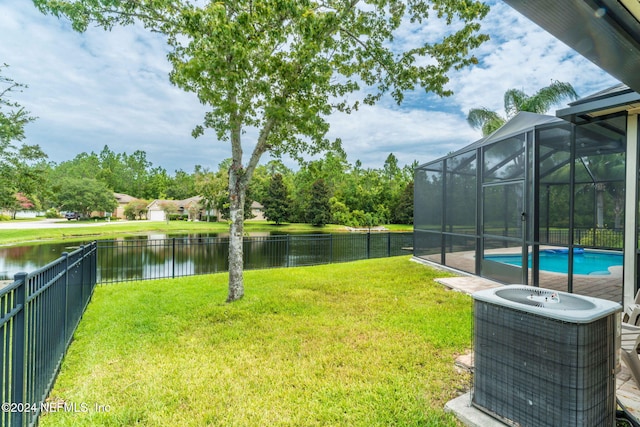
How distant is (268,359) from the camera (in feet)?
10.1

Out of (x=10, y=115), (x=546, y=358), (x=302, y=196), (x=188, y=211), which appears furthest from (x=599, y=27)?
(x=188, y=211)

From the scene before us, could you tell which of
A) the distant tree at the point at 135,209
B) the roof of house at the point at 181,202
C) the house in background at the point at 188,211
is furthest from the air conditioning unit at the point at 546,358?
the distant tree at the point at 135,209

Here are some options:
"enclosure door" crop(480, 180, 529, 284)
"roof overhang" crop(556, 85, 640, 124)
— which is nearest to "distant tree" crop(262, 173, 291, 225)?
"enclosure door" crop(480, 180, 529, 284)

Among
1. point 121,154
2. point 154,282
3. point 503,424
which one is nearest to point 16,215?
point 121,154

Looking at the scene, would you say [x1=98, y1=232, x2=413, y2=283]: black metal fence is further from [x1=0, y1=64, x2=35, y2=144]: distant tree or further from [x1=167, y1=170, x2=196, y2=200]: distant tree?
[x1=167, y1=170, x2=196, y2=200]: distant tree

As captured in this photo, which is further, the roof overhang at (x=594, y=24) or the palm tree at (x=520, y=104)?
the palm tree at (x=520, y=104)

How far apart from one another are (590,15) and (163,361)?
4122mm

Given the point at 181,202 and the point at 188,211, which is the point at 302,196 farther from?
the point at 181,202

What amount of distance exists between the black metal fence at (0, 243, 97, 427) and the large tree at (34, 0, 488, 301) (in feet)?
7.62

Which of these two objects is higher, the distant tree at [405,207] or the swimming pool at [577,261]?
the distant tree at [405,207]

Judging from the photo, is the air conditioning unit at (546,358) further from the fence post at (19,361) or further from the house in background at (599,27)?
the fence post at (19,361)

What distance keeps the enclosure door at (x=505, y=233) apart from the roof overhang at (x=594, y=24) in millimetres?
4014

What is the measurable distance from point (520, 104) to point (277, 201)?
26619 millimetres

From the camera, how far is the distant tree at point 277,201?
123 feet
